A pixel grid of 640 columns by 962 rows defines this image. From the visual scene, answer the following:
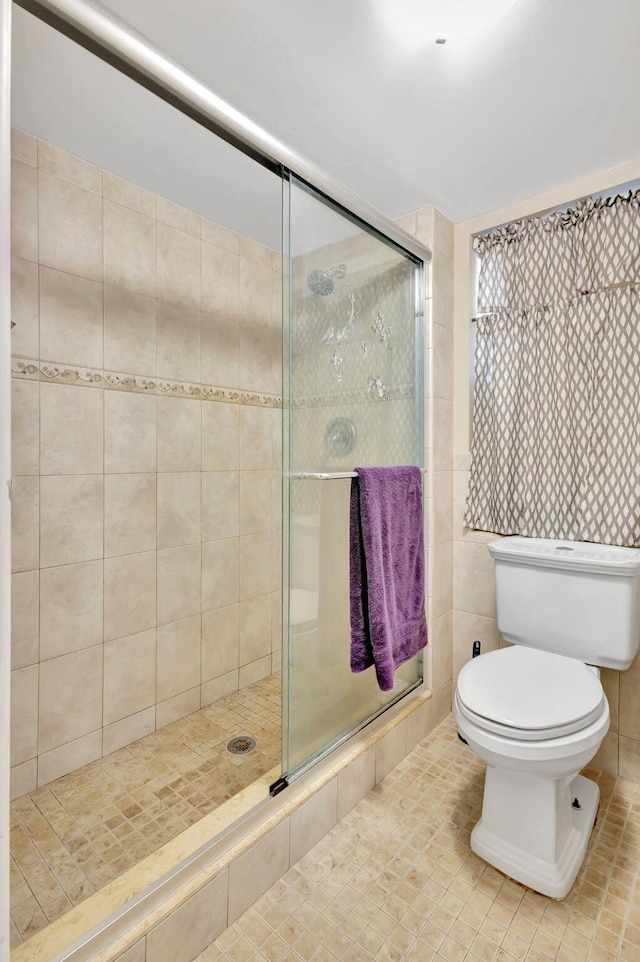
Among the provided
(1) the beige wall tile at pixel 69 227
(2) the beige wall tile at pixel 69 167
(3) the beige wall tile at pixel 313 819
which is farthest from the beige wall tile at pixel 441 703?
(2) the beige wall tile at pixel 69 167

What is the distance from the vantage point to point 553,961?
3.76ft

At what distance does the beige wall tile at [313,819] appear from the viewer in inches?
55.0

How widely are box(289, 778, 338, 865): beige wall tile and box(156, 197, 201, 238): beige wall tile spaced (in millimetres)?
2162

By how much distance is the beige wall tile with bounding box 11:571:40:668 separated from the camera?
1597 millimetres

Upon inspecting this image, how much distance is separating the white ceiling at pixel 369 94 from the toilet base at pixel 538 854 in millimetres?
1995

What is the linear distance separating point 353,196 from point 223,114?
0.54 meters

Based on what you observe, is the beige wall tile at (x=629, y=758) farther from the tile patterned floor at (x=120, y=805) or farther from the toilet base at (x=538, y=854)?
the tile patterned floor at (x=120, y=805)

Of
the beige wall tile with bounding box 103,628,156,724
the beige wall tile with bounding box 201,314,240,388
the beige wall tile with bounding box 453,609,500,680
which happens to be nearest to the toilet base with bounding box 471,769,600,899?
the beige wall tile with bounding box 453,609,500,680

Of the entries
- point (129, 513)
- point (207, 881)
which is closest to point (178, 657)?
point (129, 513)

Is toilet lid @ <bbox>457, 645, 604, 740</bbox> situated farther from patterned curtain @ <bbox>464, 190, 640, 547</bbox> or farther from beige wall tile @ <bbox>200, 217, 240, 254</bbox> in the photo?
beige wall tile @ <bbox>200, 217, 240, 254</bbox>

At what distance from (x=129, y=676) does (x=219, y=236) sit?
6.32 ft

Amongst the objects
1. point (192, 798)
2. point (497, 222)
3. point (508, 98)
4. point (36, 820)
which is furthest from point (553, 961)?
point (497, 222)

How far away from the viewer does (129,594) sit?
191 cm

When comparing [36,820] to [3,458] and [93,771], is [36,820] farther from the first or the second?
[3,458]
